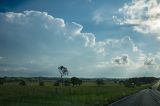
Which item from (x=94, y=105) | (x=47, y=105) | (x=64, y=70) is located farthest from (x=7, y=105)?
(x=64, y=70)

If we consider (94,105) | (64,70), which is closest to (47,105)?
(94,105)

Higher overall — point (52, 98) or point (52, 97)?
point (52, 97)

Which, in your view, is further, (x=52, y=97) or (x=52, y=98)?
(x=52, y=97)

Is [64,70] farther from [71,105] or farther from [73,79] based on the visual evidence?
[71,105]

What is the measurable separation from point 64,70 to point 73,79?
10164 mm

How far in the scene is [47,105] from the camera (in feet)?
100

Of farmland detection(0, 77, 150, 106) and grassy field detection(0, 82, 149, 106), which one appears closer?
grassy field detection(0, 82, 149, 106)

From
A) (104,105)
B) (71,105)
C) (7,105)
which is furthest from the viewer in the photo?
(104,105)

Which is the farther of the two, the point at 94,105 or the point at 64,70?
the point at 64,70

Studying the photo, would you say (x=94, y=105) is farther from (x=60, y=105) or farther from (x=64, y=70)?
(x=64, y=70)

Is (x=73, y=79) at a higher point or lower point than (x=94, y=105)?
higher

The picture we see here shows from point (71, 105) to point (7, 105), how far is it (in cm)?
585

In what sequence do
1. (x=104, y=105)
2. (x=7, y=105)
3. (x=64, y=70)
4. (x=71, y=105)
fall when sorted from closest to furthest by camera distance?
(x=7, y=105), (x=71, y=105), (x=104, y=105), (x=64, y=70)

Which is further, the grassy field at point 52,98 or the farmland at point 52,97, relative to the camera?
the farmland at point 52,97
